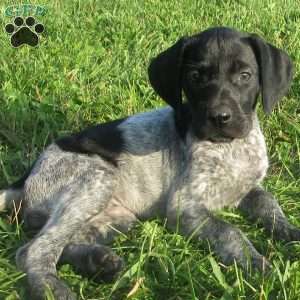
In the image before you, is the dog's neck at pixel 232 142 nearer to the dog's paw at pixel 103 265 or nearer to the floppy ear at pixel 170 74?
the floppy ear at pixel 170 74

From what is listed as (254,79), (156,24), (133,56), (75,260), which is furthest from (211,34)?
(156,24)

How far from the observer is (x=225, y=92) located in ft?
14.9

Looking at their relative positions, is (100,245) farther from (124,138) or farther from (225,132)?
(225,132)

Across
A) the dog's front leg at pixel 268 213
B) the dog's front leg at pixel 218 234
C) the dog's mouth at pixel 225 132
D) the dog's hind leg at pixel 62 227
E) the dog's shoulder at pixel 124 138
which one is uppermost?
the dog's mouth at pixel 225 132

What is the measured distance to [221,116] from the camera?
4.44m

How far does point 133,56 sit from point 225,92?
11.2ft

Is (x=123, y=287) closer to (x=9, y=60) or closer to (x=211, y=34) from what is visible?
(x=211, y=34)

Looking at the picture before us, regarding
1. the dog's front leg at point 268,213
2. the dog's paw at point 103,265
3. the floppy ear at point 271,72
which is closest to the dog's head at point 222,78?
the floppy ear at point 271,72

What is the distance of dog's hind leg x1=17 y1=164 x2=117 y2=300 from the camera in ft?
12.9

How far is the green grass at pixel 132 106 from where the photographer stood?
153 inches

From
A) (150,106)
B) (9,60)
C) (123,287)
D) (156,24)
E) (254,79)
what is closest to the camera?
(123,287)

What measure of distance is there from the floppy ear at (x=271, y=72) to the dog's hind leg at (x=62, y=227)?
143cm

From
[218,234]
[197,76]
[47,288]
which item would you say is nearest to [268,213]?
[218,234]

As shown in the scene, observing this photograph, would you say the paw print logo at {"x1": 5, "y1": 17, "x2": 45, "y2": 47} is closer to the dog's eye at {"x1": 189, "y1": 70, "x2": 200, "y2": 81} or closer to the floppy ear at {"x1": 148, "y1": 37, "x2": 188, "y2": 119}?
the floppy ear at {"x1": 148, "y1": 37, "x2": 188, "y2": 119}
